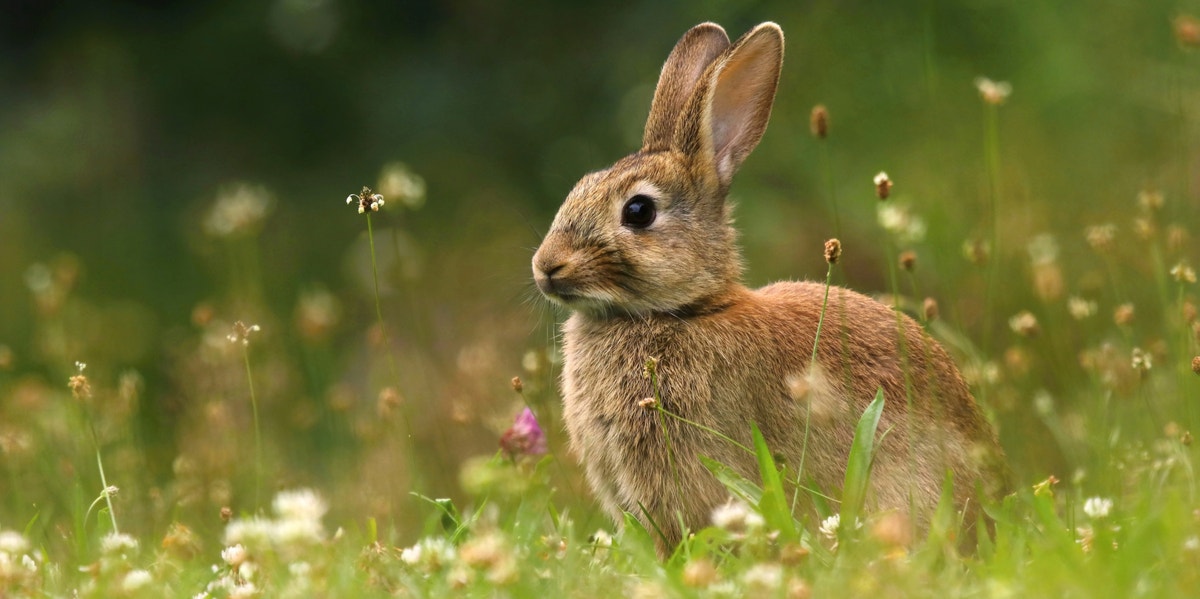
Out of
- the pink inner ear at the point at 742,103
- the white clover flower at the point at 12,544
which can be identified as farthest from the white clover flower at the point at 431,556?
the pink inner ear at the point at 742,103

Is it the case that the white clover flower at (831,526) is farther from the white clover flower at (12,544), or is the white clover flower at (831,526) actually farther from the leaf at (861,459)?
the white clover flower at (12,544)

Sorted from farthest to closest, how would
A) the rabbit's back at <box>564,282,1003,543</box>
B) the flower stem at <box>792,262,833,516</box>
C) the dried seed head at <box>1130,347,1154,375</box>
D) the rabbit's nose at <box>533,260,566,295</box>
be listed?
the rabbit's nose at <box>533,260,566,295</box>, the dried seed head at <box>1130,347,1154,375</box>, the rabbit's back at <box>564,282,1003,543</box>, the flower stem at <box>792,262,833,516</box>

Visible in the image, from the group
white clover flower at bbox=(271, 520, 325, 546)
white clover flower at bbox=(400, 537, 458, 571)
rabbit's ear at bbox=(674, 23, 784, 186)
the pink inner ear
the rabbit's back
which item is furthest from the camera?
the pink inner ear

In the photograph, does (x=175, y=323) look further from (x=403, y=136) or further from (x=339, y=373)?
(x=403, y=136)

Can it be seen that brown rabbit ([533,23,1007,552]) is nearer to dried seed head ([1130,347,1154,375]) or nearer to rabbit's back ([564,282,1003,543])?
rabbit's back ([564,282,1003,543])

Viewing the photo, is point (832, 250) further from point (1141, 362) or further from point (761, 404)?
point (1141, 362)

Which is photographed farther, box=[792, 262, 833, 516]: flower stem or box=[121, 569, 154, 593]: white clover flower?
box=[792, 262, 833, 516]: flower stem

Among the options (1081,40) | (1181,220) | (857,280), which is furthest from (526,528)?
(1081,40)

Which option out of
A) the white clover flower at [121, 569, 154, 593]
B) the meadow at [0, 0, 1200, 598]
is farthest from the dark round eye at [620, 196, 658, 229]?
the white clover flower at [121, 569, 154, 593]
